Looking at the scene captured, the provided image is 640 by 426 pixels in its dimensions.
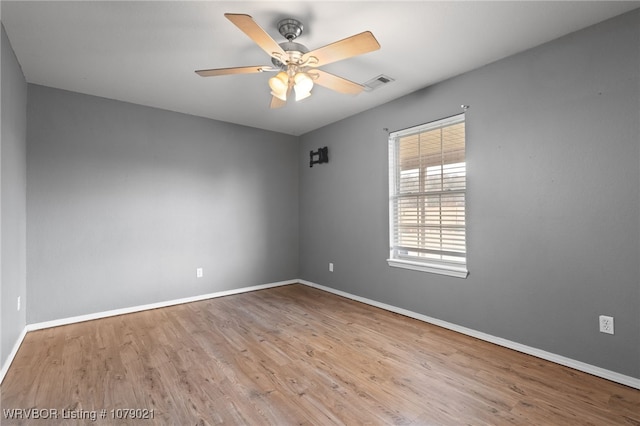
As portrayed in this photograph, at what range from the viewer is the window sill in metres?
3.01

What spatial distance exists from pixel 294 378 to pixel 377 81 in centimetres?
286

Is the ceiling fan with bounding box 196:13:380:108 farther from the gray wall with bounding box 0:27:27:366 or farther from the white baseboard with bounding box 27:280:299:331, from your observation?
the white baseboard with bounding box 27:280:299:331

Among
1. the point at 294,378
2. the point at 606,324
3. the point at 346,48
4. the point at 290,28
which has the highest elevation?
the point at 290,28

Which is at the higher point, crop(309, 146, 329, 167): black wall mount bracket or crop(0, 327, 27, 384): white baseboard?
crop(309, 146, 329, 167): black wall mount bracket

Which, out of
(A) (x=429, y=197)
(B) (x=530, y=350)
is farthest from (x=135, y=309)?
(B) (x=530, y=350)

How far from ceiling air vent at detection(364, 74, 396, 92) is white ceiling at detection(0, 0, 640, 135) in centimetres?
7

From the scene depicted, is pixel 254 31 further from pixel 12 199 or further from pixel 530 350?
pixel 530 350

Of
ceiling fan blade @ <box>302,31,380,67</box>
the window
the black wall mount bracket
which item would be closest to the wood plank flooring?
the window

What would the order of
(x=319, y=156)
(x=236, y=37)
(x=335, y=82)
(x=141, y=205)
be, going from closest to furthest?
(x=236, y=37) < (x=335, y=82) < (x=141, y=205) < (x=319, y=156)

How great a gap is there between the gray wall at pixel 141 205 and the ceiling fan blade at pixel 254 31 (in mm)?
2595

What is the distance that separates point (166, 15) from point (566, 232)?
337cm

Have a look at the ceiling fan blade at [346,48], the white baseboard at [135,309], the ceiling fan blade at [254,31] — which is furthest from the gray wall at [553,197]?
the white baseboard at [135,309]

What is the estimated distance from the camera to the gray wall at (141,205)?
10.6 feet

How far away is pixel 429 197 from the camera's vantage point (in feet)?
11.0
